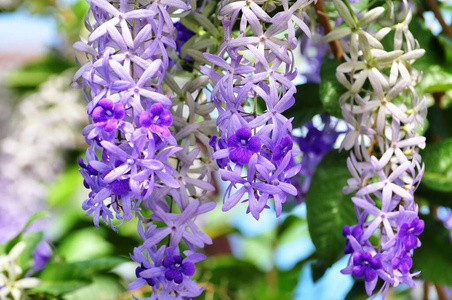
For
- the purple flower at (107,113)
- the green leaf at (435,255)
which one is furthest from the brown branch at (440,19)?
the purple flower at (107,113)

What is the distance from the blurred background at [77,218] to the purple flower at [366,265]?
15 cm

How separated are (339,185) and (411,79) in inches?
5.4

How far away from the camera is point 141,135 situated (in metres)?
0.43

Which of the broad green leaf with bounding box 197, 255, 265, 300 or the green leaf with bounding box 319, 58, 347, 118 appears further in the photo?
the broad green leaf with bounding box 197, 255, 265, 300

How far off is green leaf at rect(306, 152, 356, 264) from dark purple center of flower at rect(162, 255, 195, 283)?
0.62 ft

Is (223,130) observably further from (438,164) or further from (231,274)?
(231,274)

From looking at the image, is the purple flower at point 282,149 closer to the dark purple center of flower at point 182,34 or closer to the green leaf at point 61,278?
the dark purple center of flower at point 182,34

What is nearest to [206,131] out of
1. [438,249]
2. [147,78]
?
[147,78]

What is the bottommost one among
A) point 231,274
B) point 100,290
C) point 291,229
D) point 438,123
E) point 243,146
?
point 291,229

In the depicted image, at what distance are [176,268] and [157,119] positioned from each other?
119 millimetres

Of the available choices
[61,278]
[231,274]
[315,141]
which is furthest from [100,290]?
[315,141]

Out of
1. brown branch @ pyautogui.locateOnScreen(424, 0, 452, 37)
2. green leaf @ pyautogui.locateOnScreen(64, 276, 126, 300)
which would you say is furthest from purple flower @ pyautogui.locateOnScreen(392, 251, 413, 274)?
green leaf @ pyautogui.locateOnScreen(64, 276, 126, 300)

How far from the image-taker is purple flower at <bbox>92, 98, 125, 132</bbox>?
1.38ft

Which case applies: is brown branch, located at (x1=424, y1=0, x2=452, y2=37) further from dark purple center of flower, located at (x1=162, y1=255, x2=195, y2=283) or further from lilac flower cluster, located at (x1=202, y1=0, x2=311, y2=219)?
dark purple center of flower, located at (x1=162, y1=255, x2=195, y2=283)
